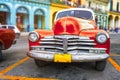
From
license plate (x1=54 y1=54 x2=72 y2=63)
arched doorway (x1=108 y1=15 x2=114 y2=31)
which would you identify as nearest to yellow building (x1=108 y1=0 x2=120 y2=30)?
arched doorway (x1=108 y1=15 x2=114 y2=31)

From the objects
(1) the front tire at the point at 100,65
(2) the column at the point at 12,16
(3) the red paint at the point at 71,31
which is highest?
(2) the column at the point at 12,16

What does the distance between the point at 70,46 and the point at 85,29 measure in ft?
2.89

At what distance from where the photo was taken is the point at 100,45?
704 cm

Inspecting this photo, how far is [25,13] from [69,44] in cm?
3054

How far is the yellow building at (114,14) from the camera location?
60.7 meters

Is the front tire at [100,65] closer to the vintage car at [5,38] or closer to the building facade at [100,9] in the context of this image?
the vintage car at [5,38]

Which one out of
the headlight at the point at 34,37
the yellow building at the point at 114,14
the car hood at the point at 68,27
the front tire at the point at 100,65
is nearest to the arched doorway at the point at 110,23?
the yellow building at the point at 114,14

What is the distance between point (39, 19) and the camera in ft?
133

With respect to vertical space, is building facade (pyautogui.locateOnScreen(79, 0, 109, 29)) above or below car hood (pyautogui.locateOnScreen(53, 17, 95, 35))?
above

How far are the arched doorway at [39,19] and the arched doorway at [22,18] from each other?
1796 mm

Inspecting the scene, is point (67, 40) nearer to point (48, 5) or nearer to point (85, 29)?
point (85, 29)

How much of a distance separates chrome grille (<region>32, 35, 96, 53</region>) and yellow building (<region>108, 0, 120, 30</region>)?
52.5 metres

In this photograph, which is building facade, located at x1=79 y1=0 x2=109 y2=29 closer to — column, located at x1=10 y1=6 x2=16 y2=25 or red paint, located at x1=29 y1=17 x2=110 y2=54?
column, located at x1=10 y1=6 x2=16 y2=25

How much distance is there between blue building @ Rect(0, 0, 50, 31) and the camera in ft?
112
